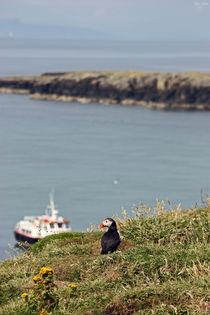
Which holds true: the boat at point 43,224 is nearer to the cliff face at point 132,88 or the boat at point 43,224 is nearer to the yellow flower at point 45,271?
the yellow flower at point 45,271

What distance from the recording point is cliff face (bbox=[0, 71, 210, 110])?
140625 millimetres

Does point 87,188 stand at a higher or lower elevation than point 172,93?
lower

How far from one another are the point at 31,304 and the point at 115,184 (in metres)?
74.0

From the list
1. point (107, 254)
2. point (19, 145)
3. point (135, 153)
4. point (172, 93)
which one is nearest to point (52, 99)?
point (172, 93)

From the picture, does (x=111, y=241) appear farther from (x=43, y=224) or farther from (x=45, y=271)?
(x=43, y=224)

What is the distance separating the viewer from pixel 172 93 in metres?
142

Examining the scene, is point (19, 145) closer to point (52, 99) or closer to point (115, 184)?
point (115, 184)

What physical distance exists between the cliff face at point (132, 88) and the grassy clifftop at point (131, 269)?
125 metres

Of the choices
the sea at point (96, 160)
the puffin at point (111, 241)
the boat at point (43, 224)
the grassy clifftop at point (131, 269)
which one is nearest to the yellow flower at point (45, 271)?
the grassy clifftop at point (131, 269)

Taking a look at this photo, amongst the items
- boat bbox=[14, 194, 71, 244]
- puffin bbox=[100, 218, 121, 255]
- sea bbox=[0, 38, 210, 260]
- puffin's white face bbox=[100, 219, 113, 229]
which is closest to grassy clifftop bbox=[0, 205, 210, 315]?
puffin bbox=[100, 218, 121, 255]

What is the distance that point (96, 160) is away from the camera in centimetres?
9706

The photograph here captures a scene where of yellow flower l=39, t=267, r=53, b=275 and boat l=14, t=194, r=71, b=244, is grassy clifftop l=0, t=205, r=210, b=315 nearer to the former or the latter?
yellow flower l=39, t=267, r=53, b=275

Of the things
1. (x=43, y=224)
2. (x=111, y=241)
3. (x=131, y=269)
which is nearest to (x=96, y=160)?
(x=43, y=224)

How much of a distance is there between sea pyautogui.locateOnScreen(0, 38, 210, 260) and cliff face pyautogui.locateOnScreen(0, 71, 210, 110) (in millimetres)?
4979
